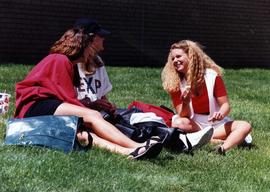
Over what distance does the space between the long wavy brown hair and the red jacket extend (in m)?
0.12

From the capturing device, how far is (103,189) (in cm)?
431

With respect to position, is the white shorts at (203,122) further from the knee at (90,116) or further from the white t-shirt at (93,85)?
the knee at (90,116)

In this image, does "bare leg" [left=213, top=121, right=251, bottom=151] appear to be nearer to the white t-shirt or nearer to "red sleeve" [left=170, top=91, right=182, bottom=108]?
"red sleeve" [left=170, top=91, right=182, bottom=108]

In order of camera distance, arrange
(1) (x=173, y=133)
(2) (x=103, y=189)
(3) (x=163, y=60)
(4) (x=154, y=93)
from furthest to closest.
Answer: (3) (x=163, y=60) → (4) (x=154, y=93) → (1) (x=173, y=133) → (2) (x=103, y=189)

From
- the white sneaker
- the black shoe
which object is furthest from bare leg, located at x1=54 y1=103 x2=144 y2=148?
the black shoe

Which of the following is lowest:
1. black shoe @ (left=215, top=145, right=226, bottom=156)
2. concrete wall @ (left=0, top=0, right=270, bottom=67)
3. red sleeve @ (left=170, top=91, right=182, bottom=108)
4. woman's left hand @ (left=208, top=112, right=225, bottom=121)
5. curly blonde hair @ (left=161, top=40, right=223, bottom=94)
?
concrete wall @ (left=0, top=0, right=270, bottom=67)

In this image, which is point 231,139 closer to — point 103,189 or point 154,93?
point 103,189

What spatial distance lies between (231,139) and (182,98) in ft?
2.03

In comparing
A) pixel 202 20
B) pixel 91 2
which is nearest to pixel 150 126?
pixel 91 2

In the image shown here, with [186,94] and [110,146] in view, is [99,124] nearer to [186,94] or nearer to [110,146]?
[110,146]

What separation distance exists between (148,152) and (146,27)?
921 centimetres

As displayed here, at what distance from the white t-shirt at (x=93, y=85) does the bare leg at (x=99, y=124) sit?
0.65m

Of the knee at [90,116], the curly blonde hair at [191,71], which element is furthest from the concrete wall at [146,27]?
the knee at [90,116]

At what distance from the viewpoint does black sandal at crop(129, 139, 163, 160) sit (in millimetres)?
5156
